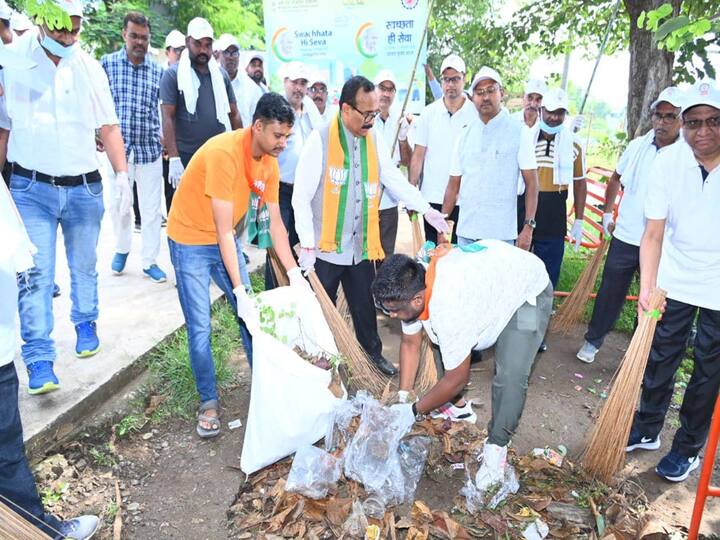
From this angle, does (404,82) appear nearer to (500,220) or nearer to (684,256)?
(500,220)

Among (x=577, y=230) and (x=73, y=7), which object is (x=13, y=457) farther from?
(x=577, y=230)

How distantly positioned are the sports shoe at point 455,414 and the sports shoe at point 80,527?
1.74 metres

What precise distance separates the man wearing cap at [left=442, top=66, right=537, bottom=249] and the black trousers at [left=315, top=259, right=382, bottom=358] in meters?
0.75

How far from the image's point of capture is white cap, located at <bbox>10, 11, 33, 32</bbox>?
324cm

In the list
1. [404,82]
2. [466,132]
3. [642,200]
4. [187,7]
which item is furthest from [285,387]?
[187,7]

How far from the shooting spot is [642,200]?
131 inches

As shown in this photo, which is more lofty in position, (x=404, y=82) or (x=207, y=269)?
(x=404, y=82)

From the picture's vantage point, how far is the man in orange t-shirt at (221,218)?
2465 millimetres

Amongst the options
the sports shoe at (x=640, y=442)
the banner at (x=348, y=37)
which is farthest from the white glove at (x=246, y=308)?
the banner at (x=348, y=37)

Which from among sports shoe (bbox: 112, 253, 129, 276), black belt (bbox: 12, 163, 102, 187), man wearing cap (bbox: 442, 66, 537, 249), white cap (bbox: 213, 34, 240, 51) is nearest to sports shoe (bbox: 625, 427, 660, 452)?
man wearing cap (bbox: 442, 66, 537, 249)

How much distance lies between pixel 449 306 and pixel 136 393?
211 cm

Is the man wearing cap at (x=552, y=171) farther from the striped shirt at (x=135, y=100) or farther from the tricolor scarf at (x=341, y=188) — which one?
the striped shirt at (x=135, y=100)

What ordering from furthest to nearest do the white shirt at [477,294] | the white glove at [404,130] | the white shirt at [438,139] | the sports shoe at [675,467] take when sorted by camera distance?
the white glove at [404,130] < the white shirt at [438,139] < the sports shoe at [675,467] < the white shirt at [477,294]

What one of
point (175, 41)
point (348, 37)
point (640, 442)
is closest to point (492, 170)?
point (640, 442)
